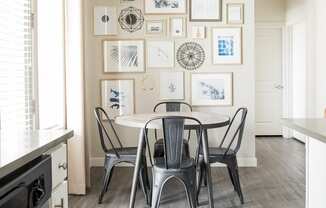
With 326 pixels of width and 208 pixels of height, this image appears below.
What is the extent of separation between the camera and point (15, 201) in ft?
3.90

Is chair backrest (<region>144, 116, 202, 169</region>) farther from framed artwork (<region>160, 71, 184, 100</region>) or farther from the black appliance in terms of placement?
framed artwork (<region>160, 71, 184, 100</region>)

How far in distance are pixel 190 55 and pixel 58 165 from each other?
3506 millimetres

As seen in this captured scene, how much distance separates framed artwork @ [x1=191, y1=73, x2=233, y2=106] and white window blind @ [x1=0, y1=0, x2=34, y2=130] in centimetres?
252

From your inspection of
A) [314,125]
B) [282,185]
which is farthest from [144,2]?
[314,125]

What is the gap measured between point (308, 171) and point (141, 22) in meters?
3.50

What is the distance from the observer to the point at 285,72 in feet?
24.7

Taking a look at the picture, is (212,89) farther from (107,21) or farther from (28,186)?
(28,186)

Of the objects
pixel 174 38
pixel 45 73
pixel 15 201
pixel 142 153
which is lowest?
pixel 142 153

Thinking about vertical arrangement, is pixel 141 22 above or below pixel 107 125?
above

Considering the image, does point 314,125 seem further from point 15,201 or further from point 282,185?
point 282,185

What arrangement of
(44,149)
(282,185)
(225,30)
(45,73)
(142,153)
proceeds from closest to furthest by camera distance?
1. (44,149)
2. (142,153)
3. (45,73)
4. (282,185)
5. (225,30)

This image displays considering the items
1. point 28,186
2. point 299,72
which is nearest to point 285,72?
point 299,72

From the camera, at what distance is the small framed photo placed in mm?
5027

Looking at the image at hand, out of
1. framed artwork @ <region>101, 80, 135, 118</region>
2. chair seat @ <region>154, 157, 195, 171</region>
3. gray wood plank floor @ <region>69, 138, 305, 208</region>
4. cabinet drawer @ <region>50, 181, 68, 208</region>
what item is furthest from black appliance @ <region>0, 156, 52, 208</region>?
framed artwork @ <region>101, 80, 135, 118</region>
